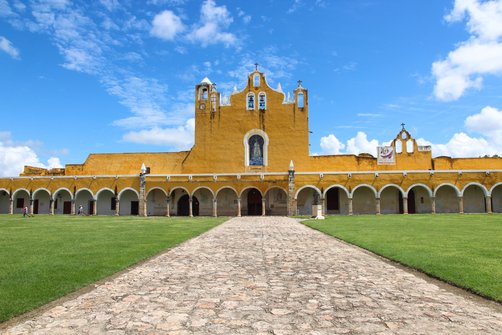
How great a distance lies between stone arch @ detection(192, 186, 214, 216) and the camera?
3553 cm

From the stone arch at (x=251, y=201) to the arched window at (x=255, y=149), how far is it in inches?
109

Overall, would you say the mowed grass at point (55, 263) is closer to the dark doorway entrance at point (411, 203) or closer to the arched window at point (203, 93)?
the arched window at point (203, 93)

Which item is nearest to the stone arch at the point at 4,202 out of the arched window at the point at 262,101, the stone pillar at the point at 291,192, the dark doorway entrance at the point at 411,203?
the arched window at the point at 262,101

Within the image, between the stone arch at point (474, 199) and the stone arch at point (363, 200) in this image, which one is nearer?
the stone arch at point (474, 199)

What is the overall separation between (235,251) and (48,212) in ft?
111

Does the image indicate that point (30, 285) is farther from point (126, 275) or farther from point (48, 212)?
point (48, 212)

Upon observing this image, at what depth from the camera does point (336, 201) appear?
3497 cm

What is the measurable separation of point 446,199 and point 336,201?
30.3 feet

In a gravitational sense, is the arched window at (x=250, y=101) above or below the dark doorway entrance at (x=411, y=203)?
above

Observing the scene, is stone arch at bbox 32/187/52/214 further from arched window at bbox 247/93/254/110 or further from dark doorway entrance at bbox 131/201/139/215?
arched window at bbox 247/93/254/110

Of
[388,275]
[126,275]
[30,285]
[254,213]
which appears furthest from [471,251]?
[254,213]

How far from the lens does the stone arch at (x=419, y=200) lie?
3416cm

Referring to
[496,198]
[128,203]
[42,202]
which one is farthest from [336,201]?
[42,202]

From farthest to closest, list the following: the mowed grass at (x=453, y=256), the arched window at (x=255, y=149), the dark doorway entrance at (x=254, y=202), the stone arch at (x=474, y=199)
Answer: the arched window at (x=255, y=149), the dark doorway entrance at (x=254, y=202), the stone arch at (x=474, y=199), the mowed grass at (x=453, y=256)
